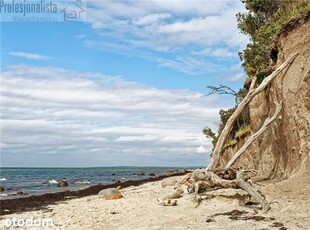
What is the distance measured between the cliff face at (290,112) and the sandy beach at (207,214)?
155cm

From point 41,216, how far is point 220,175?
703 centimetres

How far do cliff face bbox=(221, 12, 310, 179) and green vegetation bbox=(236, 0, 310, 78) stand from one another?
4588 millimetres

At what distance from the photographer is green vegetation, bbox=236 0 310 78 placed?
2503 cm

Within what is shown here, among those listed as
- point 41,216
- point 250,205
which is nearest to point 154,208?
point 250,205

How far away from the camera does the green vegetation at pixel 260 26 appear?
25.0m

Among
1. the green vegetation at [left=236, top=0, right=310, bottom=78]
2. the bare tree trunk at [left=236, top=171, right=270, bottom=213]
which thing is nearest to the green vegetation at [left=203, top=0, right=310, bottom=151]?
the green vegetation at [left=236, top=0, right=310, bottom=78]

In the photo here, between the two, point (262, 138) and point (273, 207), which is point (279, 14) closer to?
point (262, 138)

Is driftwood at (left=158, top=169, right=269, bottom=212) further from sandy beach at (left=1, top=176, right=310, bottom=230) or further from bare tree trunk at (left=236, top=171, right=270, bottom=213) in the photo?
sandy beach at (left=1, top=176, right=310, bottom=230)

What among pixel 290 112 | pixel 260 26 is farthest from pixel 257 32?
pixel 290 112
